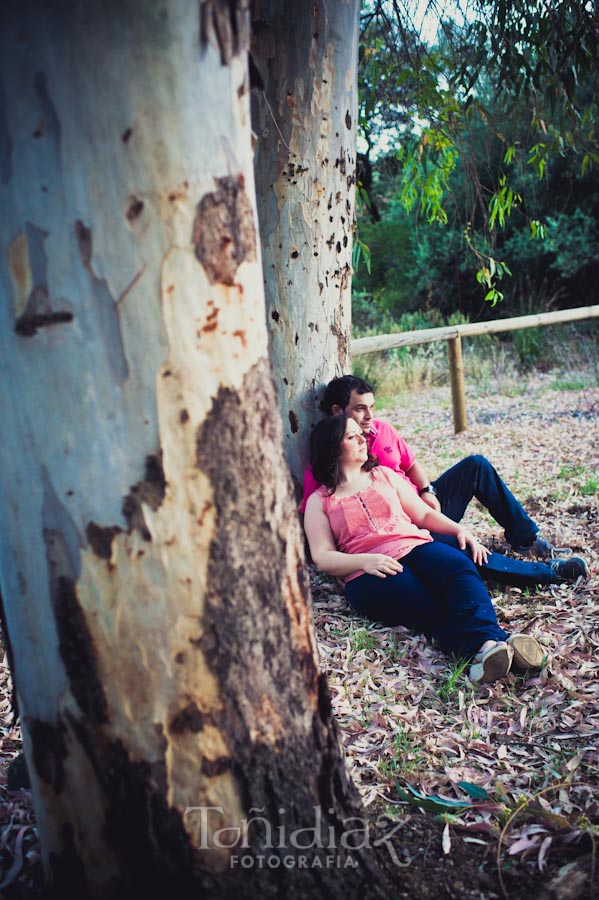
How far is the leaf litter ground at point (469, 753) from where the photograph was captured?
5.80 ft

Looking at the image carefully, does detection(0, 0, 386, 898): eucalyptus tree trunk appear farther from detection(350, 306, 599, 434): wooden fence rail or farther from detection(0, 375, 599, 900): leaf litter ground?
detection(350, 306, 599, 434): wooden fence rail

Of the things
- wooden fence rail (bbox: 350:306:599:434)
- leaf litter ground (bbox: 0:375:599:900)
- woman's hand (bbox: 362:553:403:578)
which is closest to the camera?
A: leaf litter ground (bbox: 0:375:599:900)

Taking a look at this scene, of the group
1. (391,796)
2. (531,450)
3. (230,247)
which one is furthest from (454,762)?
(531,450)

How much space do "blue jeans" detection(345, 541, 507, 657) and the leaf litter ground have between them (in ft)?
0.27

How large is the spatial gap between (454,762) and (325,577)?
158 centimetres

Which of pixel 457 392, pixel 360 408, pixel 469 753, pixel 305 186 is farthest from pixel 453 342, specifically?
pixel 469 753

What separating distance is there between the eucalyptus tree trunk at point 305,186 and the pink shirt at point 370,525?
404 mm

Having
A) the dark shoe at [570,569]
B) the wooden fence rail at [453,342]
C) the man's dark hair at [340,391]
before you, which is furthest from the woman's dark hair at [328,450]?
the wooden fence rail at [453,342]

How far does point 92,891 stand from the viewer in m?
1.43

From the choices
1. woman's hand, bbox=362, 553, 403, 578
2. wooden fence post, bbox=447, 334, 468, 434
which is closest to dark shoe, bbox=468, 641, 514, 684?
woman's hand, bbox=362, 553, 403, 578

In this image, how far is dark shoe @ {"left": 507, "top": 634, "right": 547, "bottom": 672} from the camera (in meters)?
2.78

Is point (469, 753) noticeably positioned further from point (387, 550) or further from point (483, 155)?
point (483, 155)

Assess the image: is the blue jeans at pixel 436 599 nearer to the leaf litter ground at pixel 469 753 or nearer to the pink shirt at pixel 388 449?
the leaf litter ground at pixel 469 753

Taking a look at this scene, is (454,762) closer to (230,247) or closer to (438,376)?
(230,247)
